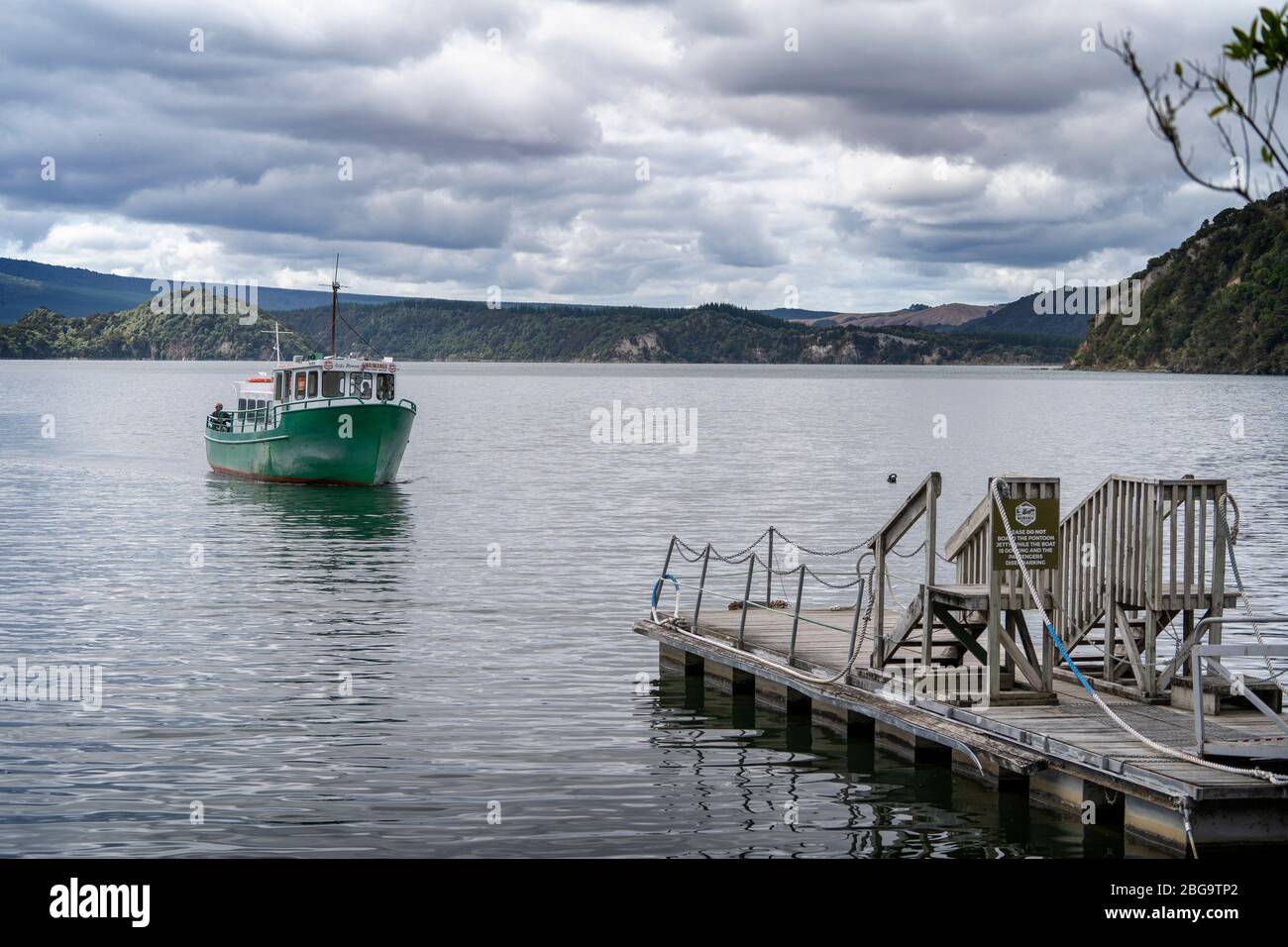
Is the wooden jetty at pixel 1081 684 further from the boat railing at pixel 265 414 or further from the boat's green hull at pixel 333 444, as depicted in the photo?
the boat's green hull at pixel 333 444

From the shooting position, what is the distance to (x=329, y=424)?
5456cm

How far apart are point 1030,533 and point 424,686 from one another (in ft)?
30.8

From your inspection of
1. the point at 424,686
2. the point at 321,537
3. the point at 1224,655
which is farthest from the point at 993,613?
the point at 321,537

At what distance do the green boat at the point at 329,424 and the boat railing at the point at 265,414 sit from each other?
4 centimetres

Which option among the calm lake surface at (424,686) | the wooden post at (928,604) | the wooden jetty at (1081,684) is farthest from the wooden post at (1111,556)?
the calm lake surface at (424,686)

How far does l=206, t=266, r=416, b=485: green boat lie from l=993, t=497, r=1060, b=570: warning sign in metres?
40.7

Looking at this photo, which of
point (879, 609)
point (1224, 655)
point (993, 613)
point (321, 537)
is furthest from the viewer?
point (321, 537)

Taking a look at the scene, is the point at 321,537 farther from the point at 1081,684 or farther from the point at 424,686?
the point at 1081,684

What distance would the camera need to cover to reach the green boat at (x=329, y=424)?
177 ft

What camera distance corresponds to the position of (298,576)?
1283 inches

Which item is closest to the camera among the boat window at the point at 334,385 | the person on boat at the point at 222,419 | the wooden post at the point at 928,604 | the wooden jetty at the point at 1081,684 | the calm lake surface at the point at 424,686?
the wooden jetty at the point at 1081,684

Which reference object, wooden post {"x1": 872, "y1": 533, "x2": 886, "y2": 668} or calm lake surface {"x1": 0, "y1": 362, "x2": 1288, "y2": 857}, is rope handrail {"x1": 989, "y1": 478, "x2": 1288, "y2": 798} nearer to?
calm lake surface {"x1": 0, "y1": 362, "x2": 1288, "y2": 857}

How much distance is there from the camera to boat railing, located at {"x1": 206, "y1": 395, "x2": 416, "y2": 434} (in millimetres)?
53688
